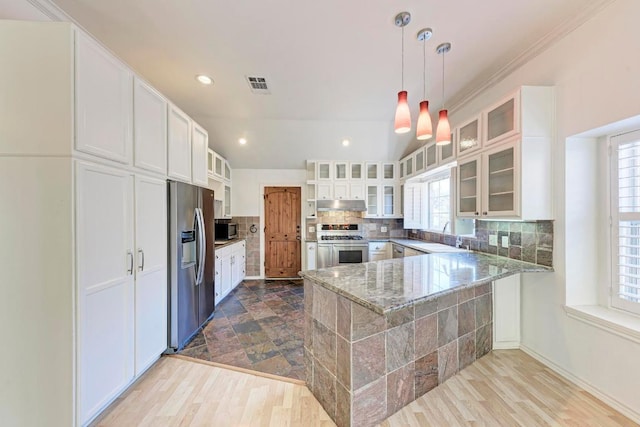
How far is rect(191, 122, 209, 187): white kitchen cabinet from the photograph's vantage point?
2928 mm

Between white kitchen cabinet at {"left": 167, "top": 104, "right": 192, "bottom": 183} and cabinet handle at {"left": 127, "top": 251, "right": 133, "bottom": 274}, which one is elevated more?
white kitchen cabinet at {"left": 167, "top": 104, "right": 192, "bottom": 183}

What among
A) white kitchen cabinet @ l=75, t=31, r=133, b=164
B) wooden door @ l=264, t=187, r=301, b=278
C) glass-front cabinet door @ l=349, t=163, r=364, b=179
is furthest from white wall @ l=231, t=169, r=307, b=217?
white kitchen cabinet @ l=75, t=31, r=133, b=164

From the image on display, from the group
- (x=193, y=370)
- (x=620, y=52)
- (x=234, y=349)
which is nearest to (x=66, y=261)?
(x=193, y=370)

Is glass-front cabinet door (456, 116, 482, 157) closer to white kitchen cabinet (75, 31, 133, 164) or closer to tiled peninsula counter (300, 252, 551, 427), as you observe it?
tiled peninsula counter (300, 252, 551, 427)

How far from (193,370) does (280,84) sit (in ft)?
10.2

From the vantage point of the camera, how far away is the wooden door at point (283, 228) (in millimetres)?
5582

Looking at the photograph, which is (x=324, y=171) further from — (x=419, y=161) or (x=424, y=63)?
(x=424, y=63)

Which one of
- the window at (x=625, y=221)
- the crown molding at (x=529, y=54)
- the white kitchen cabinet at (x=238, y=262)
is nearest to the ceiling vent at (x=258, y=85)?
the crown molding at (x=529, y=54)

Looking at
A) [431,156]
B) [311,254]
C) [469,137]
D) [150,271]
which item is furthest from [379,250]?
[150,271]

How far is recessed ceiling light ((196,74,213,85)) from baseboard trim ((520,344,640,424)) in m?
4.36

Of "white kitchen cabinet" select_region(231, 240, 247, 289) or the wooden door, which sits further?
the wooden door

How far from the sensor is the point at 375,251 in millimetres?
5035

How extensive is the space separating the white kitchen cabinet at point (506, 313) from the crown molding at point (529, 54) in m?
2.05

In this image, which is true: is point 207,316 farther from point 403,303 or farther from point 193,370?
point 403,303
